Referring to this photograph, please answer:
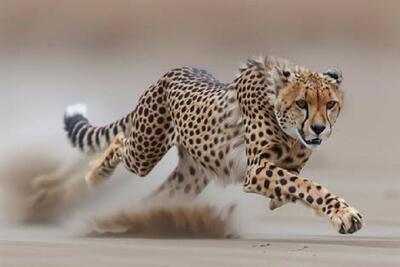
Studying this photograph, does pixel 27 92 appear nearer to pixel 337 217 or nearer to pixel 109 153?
pixel 109 153

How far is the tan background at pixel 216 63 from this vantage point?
13.0 feet

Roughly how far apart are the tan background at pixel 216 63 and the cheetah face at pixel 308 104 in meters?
0.05

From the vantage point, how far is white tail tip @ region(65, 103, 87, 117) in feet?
13.8

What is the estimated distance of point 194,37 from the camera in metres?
4.12

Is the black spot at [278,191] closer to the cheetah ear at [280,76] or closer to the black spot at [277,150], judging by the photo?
the black spot at [277,150]

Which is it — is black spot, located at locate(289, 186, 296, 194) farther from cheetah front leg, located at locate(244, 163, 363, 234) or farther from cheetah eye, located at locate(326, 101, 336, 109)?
cheetah eye, located at locate(326, 101, 336, 109)

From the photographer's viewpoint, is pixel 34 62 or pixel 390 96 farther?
pixel 34 62

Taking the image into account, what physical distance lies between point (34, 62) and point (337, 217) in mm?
1325

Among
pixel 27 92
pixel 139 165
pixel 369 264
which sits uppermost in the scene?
pixel 27 92

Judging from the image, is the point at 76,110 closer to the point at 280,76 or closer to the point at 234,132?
the point at 234,132

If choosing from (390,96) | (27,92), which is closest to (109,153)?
(27,92)

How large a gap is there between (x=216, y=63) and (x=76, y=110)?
57 cm

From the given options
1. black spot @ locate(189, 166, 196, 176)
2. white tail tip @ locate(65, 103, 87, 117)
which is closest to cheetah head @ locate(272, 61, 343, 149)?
black spot @ locate(189, 166, 196, 176)

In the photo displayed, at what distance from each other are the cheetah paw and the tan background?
52mm
